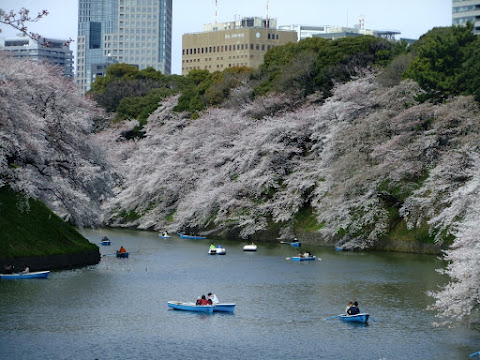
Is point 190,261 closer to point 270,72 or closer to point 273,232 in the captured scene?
point 273,232

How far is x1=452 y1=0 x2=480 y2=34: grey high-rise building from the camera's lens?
488 feet

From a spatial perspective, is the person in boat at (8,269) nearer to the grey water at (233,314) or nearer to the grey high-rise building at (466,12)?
the grey water at (233,314)

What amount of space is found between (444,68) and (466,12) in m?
91.4

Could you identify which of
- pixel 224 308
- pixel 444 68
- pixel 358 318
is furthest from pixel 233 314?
pixel 444 68

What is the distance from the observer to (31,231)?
48.5 m

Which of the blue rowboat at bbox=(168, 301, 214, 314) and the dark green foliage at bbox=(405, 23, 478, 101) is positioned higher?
the dark green foliage at bbox=(405, 23, 478, 101)

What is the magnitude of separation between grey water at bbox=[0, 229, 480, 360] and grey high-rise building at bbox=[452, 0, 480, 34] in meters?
103

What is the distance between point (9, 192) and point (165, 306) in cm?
1604

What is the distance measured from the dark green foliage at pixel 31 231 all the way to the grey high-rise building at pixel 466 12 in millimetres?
111240

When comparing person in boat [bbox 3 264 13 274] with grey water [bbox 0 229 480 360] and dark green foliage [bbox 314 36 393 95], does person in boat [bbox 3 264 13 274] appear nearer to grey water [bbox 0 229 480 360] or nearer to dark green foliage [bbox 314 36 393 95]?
grey water [bbox 0 229 480 360]

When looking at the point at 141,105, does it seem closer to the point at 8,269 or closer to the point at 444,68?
the point at 444,68

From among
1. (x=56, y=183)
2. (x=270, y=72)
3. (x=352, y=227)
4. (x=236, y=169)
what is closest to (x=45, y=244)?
(x=56, y=183)

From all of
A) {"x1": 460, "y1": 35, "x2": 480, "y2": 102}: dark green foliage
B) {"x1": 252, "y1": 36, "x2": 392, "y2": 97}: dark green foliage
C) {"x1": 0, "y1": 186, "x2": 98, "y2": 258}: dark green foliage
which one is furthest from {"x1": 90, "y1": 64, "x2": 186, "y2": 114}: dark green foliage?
{"x1": 0, "y1": 186, "x2": 98, "y2": 258}: dark green foliage

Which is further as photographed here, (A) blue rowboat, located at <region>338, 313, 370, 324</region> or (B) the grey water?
(A) blue rowboat, located at <region>338, 313, 370, 324</region>
